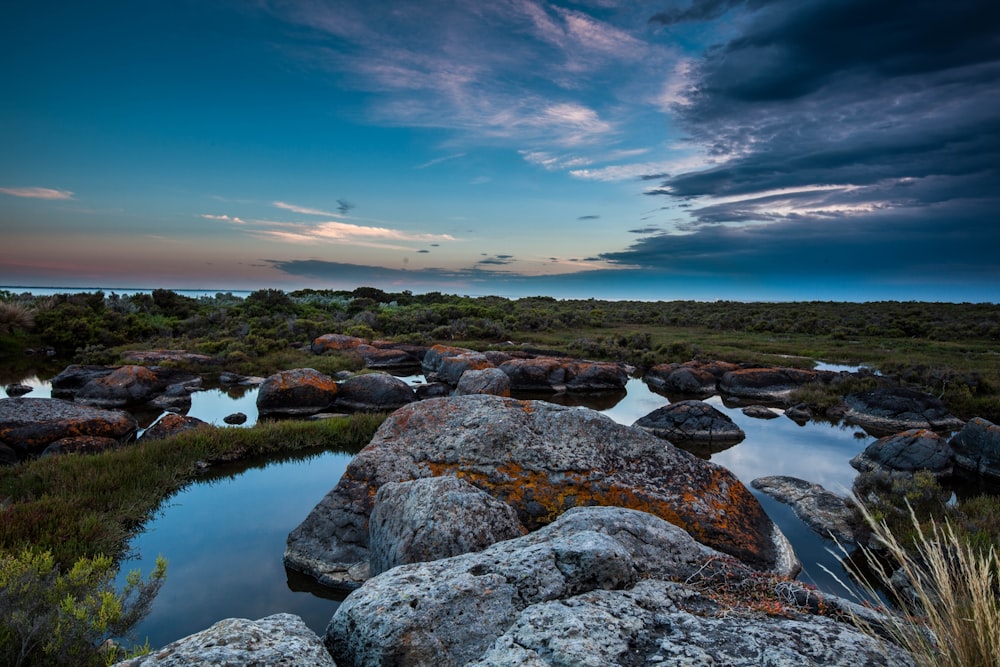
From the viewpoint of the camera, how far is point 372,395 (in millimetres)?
20172

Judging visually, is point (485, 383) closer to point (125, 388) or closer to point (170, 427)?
point (170, 427)

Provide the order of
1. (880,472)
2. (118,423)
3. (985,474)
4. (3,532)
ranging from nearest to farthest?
1. (3,532)
2. (880,472)
3. (985,474)
4. (118,423)

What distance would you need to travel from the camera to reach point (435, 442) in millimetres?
9328

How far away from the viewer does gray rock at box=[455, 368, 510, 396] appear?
18.4 m

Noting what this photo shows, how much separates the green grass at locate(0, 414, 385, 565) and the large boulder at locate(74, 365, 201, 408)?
343 inches

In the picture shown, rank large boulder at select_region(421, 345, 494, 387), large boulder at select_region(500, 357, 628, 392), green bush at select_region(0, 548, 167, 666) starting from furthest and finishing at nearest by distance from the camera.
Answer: large boulder at select_region(421, 345, 494, 387), large boulder at select_region(500, 357, 628, 392), green bush at select_region(0, 548, 167, 666)

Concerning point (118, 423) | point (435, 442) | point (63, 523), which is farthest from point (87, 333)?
point (435, 442)

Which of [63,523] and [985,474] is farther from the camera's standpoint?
[985,474]

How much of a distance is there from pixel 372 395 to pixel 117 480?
983 cm

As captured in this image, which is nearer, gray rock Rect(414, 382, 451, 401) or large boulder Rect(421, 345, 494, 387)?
gray rock Rect(414, 382, 451, 401)

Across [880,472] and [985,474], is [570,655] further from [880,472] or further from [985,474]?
[985,474]

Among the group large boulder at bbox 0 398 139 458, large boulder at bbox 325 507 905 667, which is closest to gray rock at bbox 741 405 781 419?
large boulder at bbox 325 507 905 667

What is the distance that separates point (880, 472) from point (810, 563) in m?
5.09

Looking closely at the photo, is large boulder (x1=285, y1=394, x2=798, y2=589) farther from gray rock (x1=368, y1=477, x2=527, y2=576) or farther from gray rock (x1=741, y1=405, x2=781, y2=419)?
gray rock (x1=741, y1=405, x2=781, y2=419)
